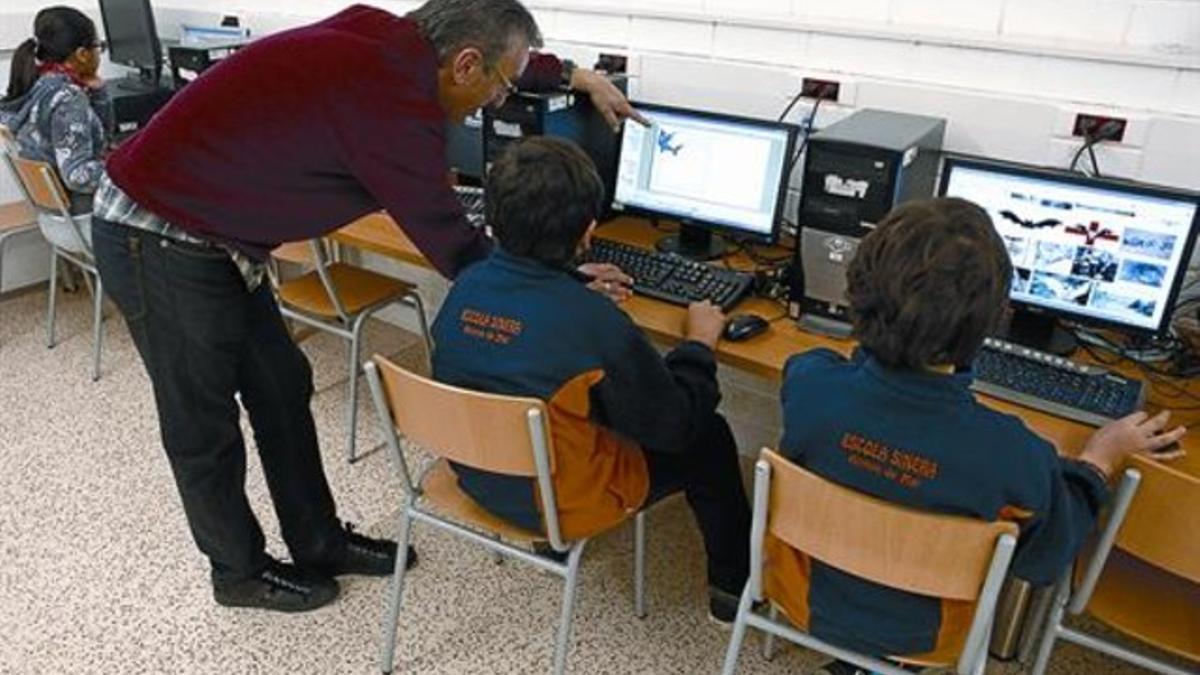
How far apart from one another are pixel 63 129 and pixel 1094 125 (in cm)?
283

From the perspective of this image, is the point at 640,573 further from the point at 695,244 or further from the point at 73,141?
the point at 73,141

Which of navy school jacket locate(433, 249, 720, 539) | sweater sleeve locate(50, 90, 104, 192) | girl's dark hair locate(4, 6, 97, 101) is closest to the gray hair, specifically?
navy school jacket locate(433, 249, 720, 539)

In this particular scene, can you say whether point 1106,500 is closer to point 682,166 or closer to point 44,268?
point 682,166

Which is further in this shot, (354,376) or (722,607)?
(354,376)

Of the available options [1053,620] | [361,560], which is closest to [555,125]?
[361,560]

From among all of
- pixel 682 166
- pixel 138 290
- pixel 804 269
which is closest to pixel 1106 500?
pixel 804 269

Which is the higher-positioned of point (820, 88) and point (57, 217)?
point (820, 88)

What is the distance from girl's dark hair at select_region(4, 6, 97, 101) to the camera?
286 cm

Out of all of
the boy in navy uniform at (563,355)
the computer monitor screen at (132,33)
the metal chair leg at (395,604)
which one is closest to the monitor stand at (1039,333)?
the boy in navy uniform at (563,355)

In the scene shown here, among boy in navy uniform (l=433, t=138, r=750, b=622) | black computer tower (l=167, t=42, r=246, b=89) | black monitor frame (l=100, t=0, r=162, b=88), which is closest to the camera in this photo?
boy in navy uniform (l=433, t=138, r=750, b=622)

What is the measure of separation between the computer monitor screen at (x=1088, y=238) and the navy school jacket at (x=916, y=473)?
0.51 m

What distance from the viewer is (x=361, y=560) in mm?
2156

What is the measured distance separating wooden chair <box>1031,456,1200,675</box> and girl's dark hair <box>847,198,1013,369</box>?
0.32 metres

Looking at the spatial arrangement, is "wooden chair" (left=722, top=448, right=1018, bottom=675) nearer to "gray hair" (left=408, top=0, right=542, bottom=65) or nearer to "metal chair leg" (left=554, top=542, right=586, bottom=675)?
"metal chair leg" (left=554, top=542, right=586, bottom=675)
